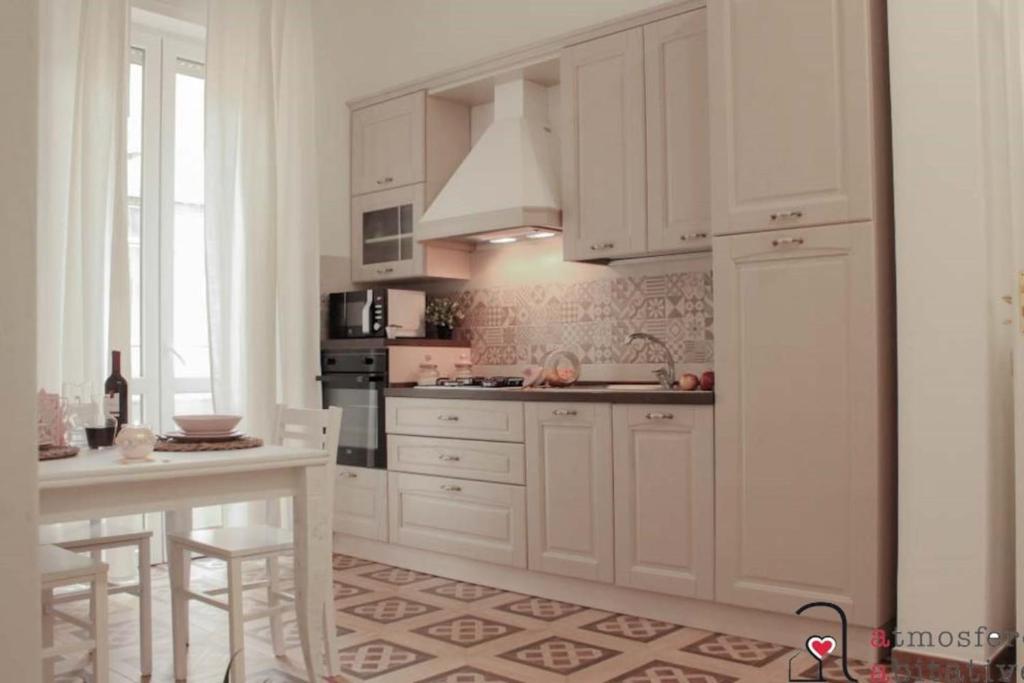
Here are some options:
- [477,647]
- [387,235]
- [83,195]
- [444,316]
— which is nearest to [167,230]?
[83,195]

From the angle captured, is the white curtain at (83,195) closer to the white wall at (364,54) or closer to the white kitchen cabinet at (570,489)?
the white wall at (364,54)

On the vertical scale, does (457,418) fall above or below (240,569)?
above

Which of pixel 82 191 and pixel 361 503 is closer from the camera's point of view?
pixel 82 191

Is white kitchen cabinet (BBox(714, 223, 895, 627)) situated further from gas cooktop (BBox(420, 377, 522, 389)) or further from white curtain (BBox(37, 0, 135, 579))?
white curtain (BBox(37, 0, 135, 579))

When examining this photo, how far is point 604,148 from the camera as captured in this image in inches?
152

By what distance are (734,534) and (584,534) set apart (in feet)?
2.22

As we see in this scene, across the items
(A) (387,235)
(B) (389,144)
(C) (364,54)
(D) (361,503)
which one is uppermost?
(C) (364,54)

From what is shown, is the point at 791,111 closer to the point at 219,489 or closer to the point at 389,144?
the point at 219,489

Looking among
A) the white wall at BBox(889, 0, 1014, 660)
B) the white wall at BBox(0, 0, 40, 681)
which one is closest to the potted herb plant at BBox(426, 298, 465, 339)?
the white wall at BBox(889, 0, 1014, 660)

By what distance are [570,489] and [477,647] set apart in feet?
2.69

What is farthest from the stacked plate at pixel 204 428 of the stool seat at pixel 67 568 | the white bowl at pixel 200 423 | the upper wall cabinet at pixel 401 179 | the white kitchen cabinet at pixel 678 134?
the upper wall cabinet at pixel 401 179

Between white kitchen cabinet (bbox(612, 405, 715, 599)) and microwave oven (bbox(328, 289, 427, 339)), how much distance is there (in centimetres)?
160

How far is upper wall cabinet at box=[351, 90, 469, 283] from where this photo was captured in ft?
15.4

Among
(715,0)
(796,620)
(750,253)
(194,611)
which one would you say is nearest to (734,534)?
(796,620)
